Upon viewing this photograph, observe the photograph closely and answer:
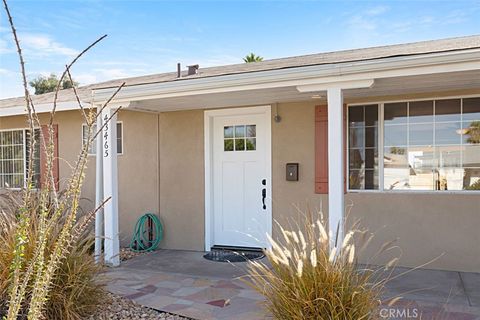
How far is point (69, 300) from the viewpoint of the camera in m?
3.64

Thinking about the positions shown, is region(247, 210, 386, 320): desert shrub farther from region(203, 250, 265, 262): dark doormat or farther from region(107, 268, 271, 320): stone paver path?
region(203, 250, 265, 262): dark doormat

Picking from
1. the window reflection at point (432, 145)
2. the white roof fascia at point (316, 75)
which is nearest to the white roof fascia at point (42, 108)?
the white roof fascia at point (316, 75)

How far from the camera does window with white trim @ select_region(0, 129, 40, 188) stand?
28.1 ft

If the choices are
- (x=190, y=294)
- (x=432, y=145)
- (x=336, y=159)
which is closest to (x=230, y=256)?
(x=190, y=294)

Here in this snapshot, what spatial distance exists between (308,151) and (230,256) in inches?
82.2

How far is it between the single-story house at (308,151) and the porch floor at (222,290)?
17.8 inches

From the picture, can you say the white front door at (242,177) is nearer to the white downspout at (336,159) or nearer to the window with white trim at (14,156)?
the white downspout at (336,159)

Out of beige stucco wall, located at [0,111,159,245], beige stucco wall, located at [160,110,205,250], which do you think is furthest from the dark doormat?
beige stucco wall, located at [0,111,159,245]

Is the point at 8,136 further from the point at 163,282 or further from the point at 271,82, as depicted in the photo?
the point at 271,82

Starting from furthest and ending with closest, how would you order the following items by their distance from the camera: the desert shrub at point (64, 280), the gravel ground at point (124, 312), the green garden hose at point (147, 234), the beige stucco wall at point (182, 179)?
the green garden hose at point (147, 234), the beige stucco wall at point (182, 179), the gravel ground at point (124, 312), the desert shrub at point (64, 280)

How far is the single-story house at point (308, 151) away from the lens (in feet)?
14.7

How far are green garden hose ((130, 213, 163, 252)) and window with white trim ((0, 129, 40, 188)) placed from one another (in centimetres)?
304

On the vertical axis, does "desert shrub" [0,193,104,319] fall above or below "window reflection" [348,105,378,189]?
below

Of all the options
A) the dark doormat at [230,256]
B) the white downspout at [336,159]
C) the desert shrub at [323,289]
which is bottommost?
the dark doormat at [230,256]
